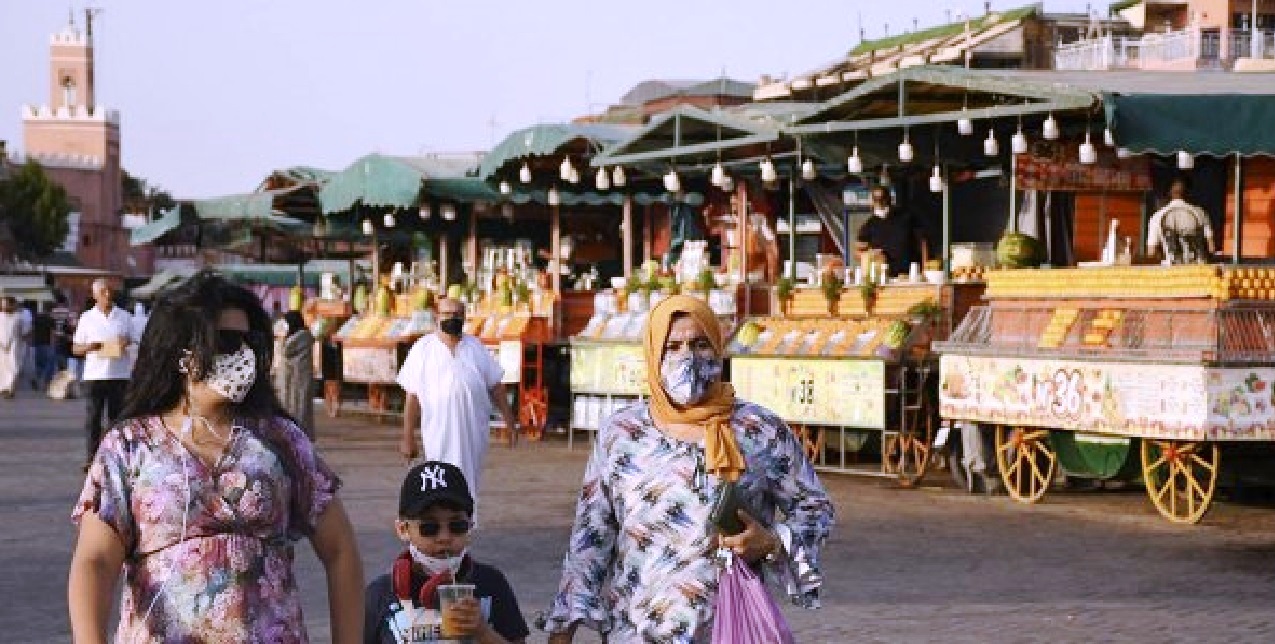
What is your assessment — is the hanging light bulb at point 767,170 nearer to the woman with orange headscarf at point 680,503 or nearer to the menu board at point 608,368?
the menu board at point 608,368

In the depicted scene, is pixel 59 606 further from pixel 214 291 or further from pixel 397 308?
pixel 397 308

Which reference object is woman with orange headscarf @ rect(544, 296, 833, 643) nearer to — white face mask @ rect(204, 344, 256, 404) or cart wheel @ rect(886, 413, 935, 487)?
white face mask @ rect(204, 344, 256, 404)

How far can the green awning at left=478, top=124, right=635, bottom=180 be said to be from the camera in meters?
25.7

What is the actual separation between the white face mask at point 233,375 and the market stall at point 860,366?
46.6ft

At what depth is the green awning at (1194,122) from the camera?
54.5 ft

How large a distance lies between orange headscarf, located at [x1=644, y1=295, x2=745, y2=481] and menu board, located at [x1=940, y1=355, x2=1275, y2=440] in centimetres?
941

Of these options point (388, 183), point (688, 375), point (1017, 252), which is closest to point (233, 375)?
point (688, 375)

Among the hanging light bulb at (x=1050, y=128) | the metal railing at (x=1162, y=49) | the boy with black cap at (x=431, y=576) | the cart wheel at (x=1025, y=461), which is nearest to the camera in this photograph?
the boy with black cap at (x=431, y=576)

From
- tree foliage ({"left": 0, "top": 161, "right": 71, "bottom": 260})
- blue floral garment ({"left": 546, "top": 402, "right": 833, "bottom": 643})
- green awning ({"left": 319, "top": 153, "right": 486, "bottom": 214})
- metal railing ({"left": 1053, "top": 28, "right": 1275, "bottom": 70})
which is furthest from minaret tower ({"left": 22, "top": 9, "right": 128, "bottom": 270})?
blue floral garment ({"left": 546, "top": 402, "right": 833, "bottom": 643})

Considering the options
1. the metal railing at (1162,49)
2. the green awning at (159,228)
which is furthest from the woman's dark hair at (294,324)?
the metal railing at (1162,49)

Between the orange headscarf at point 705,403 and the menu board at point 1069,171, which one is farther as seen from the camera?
the menu board at point 1069,171

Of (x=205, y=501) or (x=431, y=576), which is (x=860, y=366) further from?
(x=205, y=501)

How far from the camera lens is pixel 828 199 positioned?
2697 centimetres

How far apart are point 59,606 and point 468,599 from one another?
21.9ft
